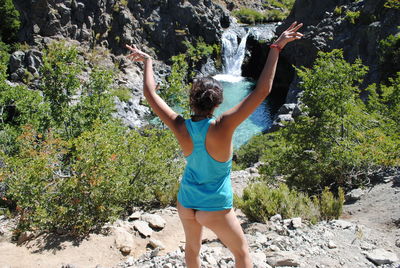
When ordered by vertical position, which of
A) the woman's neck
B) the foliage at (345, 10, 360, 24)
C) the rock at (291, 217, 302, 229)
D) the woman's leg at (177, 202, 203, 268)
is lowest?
the rock at (291, 217, 302, 229)

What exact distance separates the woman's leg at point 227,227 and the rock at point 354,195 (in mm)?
5567

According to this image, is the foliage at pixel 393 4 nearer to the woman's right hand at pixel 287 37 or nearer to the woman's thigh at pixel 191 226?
the woman's right hand at pixel 287 37

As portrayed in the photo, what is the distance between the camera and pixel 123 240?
5773mm

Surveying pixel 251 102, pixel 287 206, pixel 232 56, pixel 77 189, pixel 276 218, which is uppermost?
pixel 251 102

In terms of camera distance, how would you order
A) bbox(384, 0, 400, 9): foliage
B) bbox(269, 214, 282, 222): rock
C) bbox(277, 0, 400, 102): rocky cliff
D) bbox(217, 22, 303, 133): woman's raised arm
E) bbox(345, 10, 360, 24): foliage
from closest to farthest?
bbox(217, 22, 303, 133): woman's raised arm, bbox(269, 214, 282, 222): rock, bbox(384, 0, 400, 9): foliage, bbox(277, 0, 400, 102): rocky cliff, bbox(345, 10, 360, 24): foliage

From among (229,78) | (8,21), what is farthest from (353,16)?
(8,21)

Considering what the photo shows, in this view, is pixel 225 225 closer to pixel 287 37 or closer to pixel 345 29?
pixel 287 37

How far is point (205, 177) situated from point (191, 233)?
0.51m

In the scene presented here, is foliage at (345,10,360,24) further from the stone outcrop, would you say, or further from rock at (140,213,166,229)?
rock at (140,213,166,229)

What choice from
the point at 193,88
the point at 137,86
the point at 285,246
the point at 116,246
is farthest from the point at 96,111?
the point at 137,86

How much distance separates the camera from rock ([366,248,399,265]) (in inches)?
157

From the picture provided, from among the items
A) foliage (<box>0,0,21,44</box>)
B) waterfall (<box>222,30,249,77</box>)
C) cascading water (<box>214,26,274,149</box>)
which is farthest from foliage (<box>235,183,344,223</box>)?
waterfall (<box>222,30,249,77</box>)

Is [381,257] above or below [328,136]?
below

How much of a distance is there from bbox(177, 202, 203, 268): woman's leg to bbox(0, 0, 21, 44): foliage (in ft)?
105
